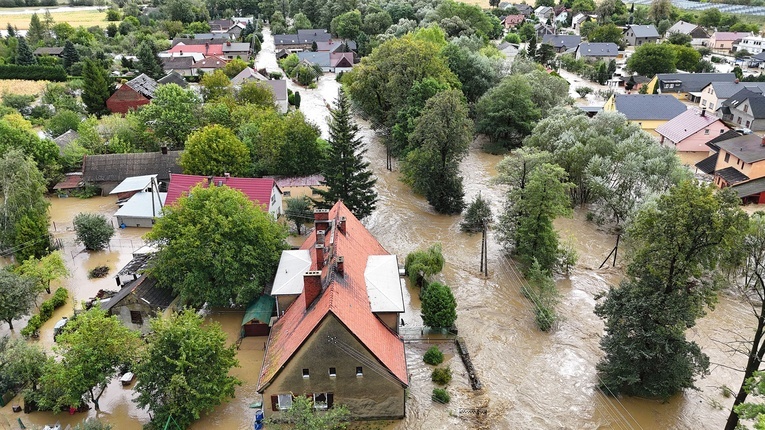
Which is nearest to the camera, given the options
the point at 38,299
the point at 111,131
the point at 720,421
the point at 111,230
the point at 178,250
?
the point at 720,421

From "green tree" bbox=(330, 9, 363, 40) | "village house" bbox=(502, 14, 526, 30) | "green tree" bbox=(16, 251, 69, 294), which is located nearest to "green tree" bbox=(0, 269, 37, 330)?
"green tree" bbox=(16, 251, 69, 294)

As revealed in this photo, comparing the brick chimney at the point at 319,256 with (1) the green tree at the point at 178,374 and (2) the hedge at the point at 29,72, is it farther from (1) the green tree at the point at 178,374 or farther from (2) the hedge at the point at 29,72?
(2) the hedge at the point at 29,72

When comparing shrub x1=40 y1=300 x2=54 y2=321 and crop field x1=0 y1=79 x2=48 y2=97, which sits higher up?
crop field x1=0 y1=79 x2=48 y2=97

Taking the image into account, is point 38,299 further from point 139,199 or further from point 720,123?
point 720,123

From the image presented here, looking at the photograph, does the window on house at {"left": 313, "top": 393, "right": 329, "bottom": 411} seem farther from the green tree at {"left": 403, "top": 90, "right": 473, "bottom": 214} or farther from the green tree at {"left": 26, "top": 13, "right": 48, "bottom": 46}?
the green tree at {"left": 26, "top": 13, "right": 48, "bottom": 46}

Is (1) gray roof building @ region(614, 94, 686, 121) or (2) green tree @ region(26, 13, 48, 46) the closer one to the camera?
(1) gray roof building @ region(614, 94, 686, 121)

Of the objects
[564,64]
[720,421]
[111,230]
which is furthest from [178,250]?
[564,64]
